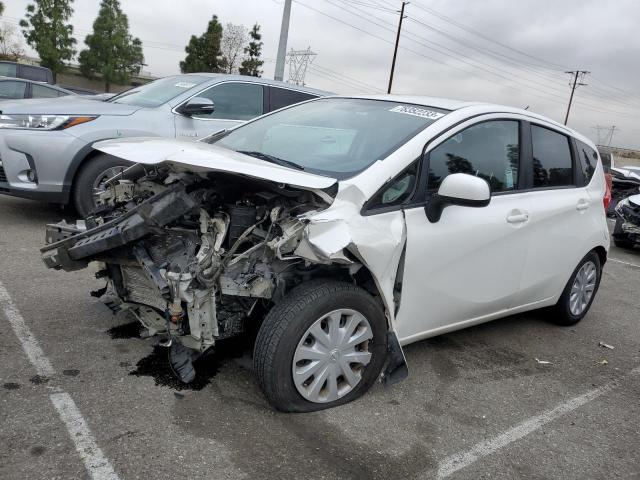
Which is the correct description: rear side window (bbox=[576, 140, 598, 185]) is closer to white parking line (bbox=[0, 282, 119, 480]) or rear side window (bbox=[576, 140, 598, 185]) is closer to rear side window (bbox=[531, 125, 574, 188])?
rear side window (bbox=[531, 125, 574, 188])

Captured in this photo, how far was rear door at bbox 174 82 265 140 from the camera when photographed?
6.10 meters

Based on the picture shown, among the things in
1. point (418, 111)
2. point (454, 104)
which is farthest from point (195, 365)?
point (454, 104)

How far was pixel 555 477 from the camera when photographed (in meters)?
2.73

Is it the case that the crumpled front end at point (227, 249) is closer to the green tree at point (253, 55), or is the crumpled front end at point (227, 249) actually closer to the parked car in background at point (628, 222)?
the parked car in background at point (628, 222)

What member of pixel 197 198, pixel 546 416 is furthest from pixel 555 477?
pixel 197 198

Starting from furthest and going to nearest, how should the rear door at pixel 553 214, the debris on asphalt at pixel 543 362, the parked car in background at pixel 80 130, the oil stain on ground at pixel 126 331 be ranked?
the parked car in background at pixel 80 130 < the debris on asphalt at pixel 543 362 < the rear door at pixel 553 214 < the oil stain on ground at pixel 126 331

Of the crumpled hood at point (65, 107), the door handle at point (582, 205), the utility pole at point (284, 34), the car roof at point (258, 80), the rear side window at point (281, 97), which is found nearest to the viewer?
the door handle at point (582, 205)

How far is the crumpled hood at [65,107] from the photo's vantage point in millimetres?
5578

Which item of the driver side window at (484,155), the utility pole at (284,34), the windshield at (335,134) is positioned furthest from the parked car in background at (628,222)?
the utility pole at (284,34)

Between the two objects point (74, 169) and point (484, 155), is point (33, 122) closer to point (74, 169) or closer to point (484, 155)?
point (74, 169)

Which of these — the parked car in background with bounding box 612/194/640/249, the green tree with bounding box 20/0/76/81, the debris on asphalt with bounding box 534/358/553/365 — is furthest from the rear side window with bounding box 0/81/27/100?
the green tree with bounding box 20/0/76/81

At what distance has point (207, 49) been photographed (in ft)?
139

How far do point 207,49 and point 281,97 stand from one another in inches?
1512

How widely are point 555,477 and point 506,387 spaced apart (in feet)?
3.00
